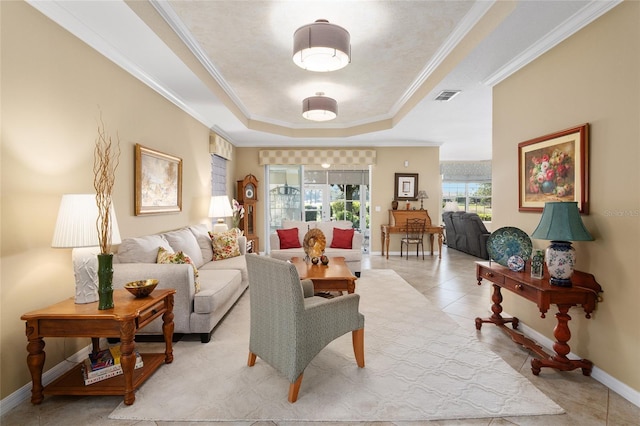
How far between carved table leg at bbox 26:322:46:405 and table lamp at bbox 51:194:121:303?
0.92 feet

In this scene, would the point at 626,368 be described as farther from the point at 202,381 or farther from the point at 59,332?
the point at 59,332

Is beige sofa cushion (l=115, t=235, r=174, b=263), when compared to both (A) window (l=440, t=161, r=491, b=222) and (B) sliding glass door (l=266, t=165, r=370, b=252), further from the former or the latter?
(A) window (l=440, t=161, r=491, b=222)

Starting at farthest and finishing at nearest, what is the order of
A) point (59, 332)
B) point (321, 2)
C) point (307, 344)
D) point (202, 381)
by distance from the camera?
point (321, 2) < point (202, 381) < point (307, 344) < point (59, 332)

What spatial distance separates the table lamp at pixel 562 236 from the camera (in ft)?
7.43

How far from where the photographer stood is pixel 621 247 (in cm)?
216

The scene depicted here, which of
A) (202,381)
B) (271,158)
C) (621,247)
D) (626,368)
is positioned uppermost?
(271,158)

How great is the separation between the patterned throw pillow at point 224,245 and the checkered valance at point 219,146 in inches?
71.3

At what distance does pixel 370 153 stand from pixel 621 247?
5.54 meters

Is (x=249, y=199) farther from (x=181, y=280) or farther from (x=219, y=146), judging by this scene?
(x=181, y=280)

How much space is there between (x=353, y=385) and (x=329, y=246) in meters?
3.48

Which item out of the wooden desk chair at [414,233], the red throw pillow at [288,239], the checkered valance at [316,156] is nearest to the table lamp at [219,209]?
the red throw pillow at [288,239]

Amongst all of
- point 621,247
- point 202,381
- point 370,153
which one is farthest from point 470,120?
point 202,381

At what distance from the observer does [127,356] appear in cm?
196

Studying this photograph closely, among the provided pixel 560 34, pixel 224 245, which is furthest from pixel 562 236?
pixel 224 245
